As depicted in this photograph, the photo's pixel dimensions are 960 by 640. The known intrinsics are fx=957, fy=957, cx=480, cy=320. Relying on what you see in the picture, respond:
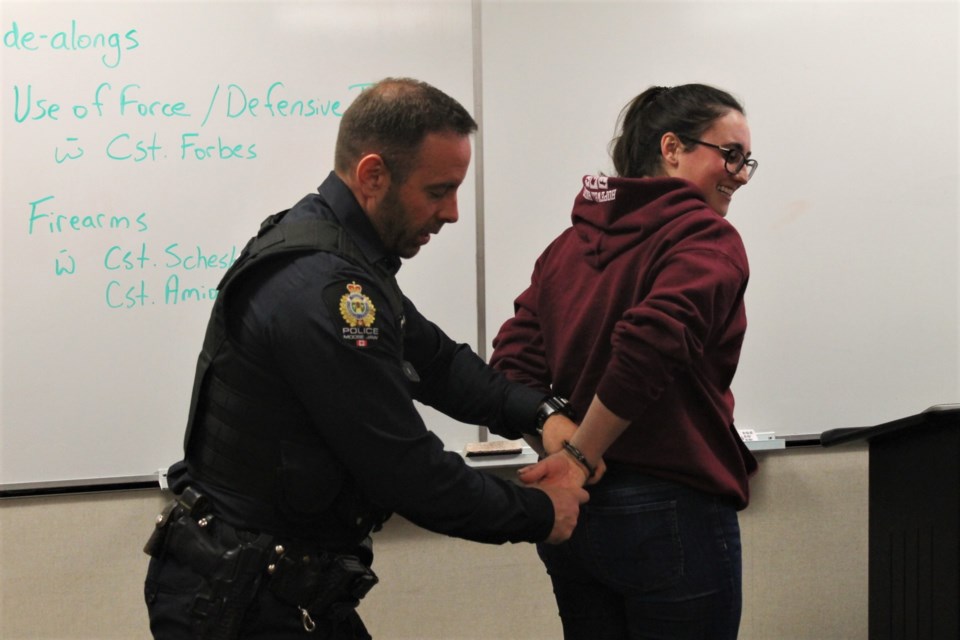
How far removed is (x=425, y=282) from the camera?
98.5 inches

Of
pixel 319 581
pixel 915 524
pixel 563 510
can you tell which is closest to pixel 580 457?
pixel 563 510

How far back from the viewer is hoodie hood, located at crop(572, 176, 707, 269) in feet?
4.84

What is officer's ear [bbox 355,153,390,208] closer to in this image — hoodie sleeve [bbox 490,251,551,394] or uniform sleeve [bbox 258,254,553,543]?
uniform sleeve [bbox 258,254,553,543]

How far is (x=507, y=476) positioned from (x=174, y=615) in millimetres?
1297

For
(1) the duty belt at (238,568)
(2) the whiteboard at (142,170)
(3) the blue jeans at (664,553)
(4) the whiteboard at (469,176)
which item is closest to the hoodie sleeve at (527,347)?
(3) the blue jeans at (664,553)

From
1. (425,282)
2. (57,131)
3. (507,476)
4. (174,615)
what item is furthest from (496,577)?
(57,131)

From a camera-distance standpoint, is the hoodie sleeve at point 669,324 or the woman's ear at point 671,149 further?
the woman's ear at point 671,149

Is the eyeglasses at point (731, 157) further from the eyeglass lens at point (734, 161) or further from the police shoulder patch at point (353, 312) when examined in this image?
the police shoulder patch at point (353, 312)

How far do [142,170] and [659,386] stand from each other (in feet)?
4.96

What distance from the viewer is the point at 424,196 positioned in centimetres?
141

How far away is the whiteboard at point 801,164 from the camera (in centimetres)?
250

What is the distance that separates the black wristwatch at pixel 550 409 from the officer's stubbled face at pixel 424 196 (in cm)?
38

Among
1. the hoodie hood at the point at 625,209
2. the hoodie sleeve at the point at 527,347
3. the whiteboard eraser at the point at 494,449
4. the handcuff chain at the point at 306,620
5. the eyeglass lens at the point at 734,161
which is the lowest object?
the handcuff chain at the point at 306,620

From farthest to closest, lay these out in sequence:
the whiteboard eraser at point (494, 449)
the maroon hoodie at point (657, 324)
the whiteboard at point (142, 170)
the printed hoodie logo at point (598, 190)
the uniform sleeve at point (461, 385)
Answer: the whiteboard eraser at point (494, 449) → the whiteboard at point (142, 170) → the uniform sleeve at point (461, 385) → the printed hoodie logo at point (598, 190) → the maroon hoodie at point (657, 324)
